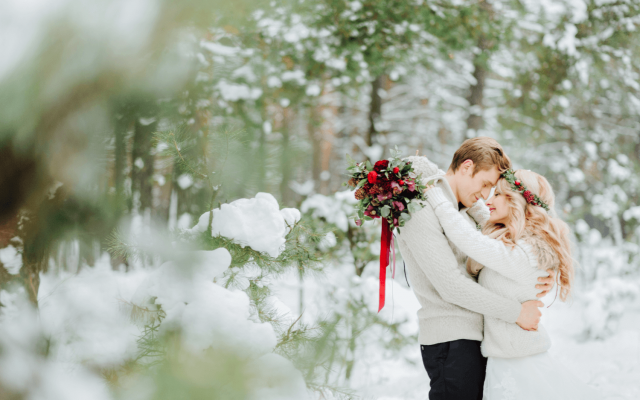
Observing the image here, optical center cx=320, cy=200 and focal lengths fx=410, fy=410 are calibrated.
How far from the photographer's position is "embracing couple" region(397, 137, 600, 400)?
5.58 feet

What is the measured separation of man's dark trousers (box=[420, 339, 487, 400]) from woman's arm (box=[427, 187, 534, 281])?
1.20 feet

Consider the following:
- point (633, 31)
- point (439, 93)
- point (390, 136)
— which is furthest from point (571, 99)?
point (390, 136)

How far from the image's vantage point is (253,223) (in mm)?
1225

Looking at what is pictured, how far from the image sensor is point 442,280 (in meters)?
1.69

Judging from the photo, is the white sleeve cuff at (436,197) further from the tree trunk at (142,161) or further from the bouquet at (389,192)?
the tree trunk at (142,161)

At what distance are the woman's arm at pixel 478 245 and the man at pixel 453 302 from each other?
5 cm

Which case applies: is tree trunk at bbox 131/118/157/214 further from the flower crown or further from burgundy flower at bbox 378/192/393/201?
the flower crown

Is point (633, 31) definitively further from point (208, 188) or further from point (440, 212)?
point (208, 188)

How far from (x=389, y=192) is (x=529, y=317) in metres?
0.83

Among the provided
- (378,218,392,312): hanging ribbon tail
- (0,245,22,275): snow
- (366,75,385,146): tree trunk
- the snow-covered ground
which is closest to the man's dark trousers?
(378,218,392,312): hanging ribbon tail

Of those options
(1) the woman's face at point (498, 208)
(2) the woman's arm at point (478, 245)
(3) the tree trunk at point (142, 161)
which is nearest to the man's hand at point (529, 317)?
(2) the woman's arm at point (478, 245)

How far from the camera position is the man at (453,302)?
1.70m

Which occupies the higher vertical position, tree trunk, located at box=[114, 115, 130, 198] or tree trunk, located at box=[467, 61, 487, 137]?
tree trunk, located at box=[114, 115, 130, 198]

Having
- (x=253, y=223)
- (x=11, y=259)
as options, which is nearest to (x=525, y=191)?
(x=253, y=223)
